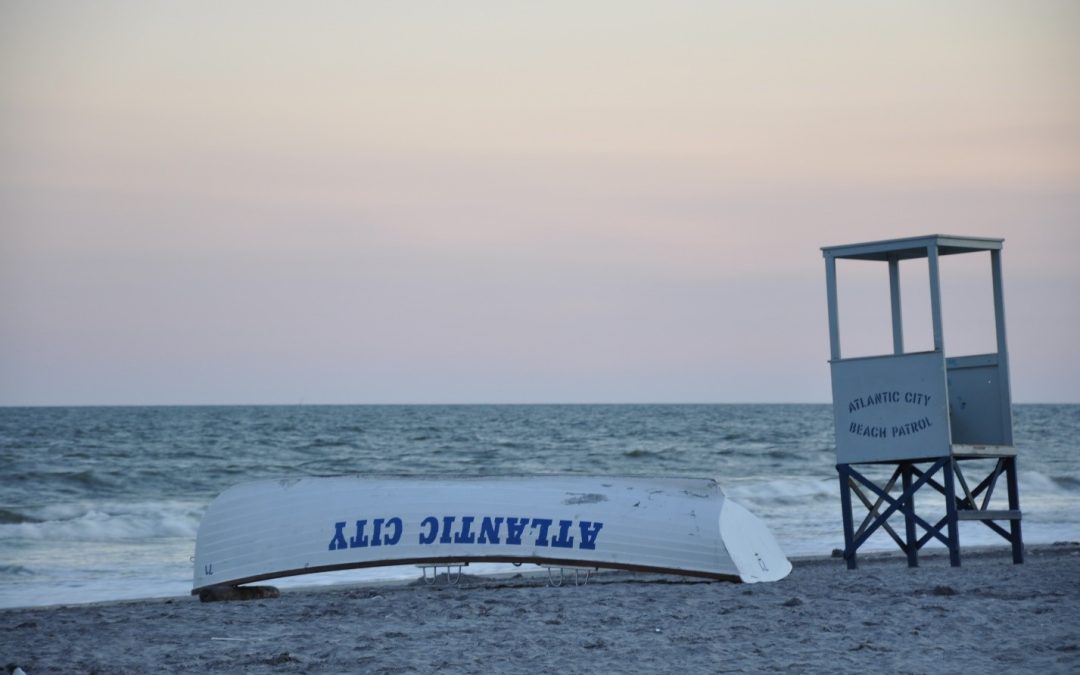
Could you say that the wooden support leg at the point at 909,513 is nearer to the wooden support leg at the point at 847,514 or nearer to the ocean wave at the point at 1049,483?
the wooden support leg at the point at 847,514

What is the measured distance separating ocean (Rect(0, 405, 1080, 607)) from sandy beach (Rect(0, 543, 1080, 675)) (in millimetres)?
1998

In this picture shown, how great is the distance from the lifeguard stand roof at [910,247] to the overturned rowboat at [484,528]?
223 centimetres

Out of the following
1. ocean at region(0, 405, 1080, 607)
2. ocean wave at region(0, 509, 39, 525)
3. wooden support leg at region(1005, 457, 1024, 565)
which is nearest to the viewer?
wooden support leg at region(1005, 457, 1024, 565)

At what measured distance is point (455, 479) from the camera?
10633 mm

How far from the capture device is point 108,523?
20.2 m

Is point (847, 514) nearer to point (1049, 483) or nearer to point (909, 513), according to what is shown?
point (909, 513)

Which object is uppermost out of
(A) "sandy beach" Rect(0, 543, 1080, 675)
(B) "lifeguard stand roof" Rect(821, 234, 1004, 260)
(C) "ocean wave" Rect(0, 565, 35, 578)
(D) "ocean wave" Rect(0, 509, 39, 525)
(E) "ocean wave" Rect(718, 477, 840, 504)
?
(B) "lifeguard stand roof" Rect(821, 234, 1004, 260)

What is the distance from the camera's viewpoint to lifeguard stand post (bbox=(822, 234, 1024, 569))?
416 inches

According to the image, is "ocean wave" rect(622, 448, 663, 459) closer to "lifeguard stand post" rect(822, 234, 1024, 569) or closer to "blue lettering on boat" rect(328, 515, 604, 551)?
"lifeguard stand post" rect(822, 234, 1024, 569)

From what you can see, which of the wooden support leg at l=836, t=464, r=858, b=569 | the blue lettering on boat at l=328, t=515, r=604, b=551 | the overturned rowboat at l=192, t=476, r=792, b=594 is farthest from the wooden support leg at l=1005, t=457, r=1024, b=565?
the blue lettering on boat at l=328, t=515, r=604, b=551

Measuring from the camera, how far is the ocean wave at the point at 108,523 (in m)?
19.1

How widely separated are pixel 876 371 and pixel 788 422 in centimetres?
5401

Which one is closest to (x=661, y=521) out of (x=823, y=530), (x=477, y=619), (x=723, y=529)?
(x=723, y=529)

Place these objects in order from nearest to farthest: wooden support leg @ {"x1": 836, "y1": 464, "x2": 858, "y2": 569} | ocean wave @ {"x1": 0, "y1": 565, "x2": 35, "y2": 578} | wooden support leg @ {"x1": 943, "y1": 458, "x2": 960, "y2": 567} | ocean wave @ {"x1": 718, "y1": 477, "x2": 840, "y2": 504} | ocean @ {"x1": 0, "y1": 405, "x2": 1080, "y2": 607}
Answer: wooden support leg @ {"x1": 943, "y1": 458, "x2": 960, "y2": 567}, wooden support leg @ {"x1": 836, "y1": 464, "x2": 858, "y2": 569}, ocean wave @ {"x1": 0, "y1": 565, "x2": 35, "y2": 578}, ocean @ {"x1": 0, "y1": 405, "x2": 1080, "y2": 607}, ocean wave @ {"x1": 718, "y1": 477, "x2": 840, "y2": 504}
